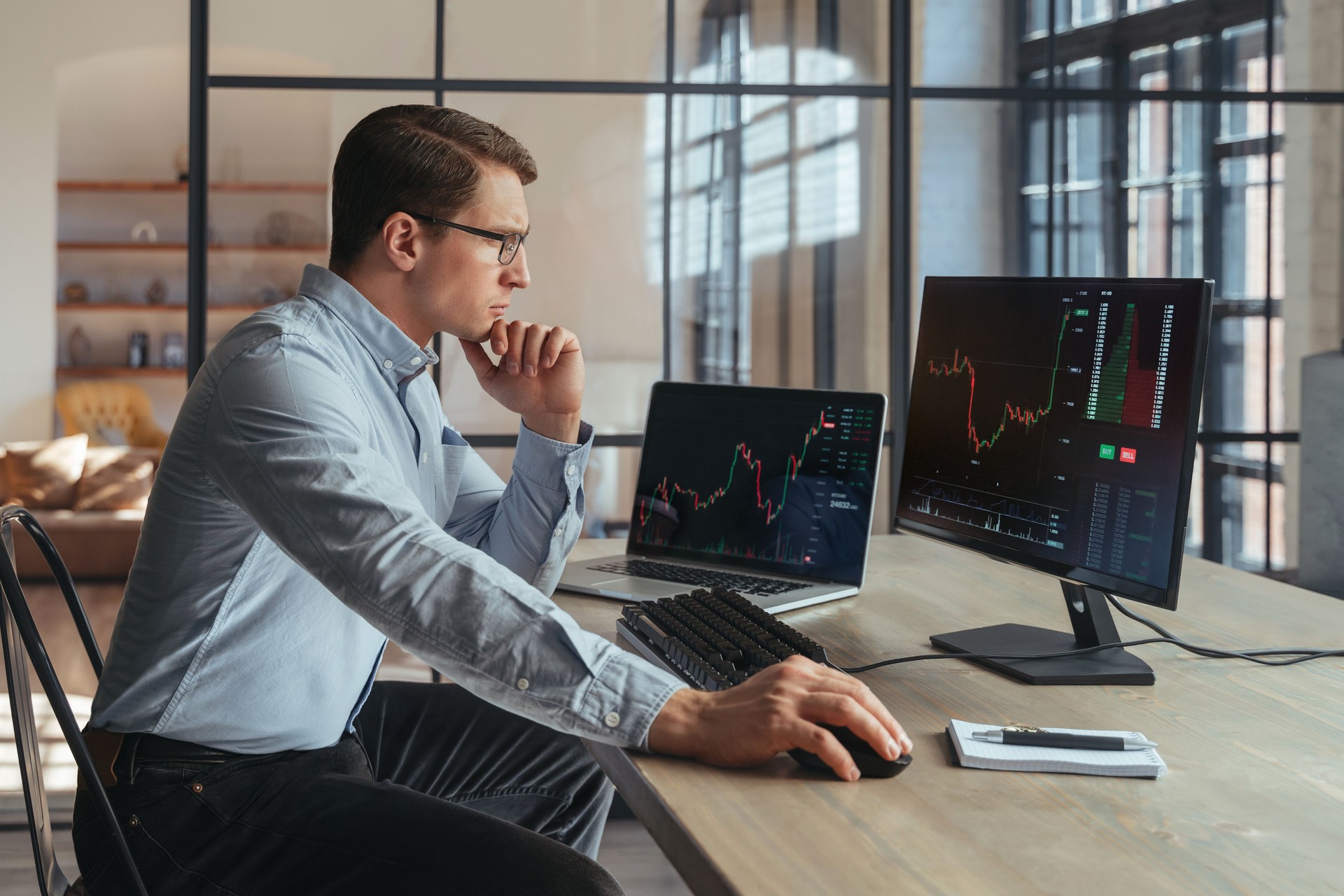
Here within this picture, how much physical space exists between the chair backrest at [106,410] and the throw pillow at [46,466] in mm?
35

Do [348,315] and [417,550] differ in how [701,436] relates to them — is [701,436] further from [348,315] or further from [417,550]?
[417,550]

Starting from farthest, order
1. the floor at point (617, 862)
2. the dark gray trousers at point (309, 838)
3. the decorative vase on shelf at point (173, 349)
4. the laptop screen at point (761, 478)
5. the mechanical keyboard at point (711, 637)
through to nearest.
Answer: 1. the decorative vase on shelf at point (173, 349)
2. the floor at point (617, 862)
3. the laptop screen at point (761, 478)
4. the mechanical keyboard at point (711, 637)
5. the dark gray trousers at point (309, 838)

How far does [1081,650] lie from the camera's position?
4.17 ft

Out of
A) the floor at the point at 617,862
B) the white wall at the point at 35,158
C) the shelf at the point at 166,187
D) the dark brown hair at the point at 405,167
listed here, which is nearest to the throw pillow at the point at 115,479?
the white wall at the point at 35,158

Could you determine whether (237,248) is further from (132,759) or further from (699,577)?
(132,759)

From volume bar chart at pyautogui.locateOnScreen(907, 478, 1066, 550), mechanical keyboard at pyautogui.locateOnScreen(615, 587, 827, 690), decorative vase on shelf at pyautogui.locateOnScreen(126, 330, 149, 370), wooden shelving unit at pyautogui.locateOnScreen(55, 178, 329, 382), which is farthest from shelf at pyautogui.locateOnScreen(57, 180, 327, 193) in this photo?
volume bar chart at pyautogui.locateOnScreen(907, 478, 1066, 550)

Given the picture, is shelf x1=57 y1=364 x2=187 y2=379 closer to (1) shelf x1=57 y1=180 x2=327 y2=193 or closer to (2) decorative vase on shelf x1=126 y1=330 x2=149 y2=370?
(2) decorative vase on shelf x1=126 y1=330 x2=149 y2=370

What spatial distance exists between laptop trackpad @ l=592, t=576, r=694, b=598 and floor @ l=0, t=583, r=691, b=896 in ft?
2.39

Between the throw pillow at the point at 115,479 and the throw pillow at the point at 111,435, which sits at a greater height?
the throw pillow at the point at 111,435

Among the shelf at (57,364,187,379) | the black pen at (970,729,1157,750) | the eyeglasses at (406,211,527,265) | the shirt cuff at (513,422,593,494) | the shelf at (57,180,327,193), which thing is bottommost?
the black pen at (970,729,1157,750)

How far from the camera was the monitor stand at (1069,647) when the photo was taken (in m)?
1.20

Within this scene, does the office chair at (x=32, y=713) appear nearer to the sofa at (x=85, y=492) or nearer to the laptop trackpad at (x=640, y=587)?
the laptop trackpad at (x=640, y=587)

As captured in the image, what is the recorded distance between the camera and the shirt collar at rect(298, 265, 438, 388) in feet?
4.55

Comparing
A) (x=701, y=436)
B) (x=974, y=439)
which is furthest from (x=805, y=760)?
(x=701, y=436)
